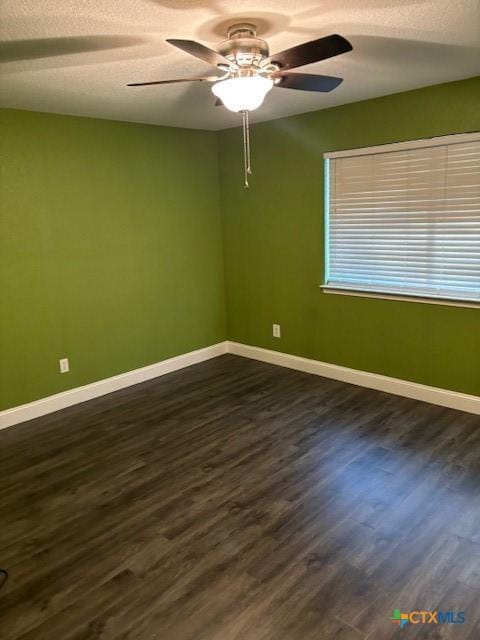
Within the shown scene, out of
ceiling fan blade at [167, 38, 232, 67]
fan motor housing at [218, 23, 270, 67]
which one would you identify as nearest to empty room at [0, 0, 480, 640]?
fan motor housing at [218, 23, 270, 67]

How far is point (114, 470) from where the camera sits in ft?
9.62

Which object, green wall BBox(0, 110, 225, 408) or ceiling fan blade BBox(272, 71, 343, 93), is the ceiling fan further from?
green wall BBox(0, 110, 225, 408)

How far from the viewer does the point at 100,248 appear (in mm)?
3996

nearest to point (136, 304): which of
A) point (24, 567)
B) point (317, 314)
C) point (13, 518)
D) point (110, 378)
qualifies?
point (110, 378)

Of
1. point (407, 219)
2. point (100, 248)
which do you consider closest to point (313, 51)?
point (407, 219)

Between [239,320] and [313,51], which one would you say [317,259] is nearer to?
[239,320]

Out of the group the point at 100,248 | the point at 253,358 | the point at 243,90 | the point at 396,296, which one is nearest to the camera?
the point at 243,90

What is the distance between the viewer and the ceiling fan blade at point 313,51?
1.71m

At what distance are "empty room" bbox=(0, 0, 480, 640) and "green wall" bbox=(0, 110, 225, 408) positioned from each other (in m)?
0.02

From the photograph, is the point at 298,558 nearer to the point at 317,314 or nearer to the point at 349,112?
the point at 317,314

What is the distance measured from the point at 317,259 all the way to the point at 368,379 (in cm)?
115

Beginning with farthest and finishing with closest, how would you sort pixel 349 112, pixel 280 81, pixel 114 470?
pixel 349 112, pixel 114 470, pixel 280 81

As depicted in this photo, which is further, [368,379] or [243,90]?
[368,379]

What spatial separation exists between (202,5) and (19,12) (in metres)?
0.70
